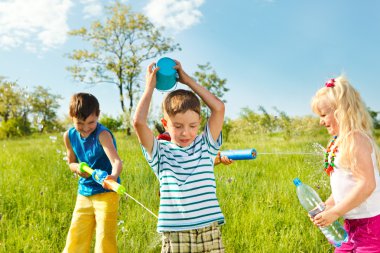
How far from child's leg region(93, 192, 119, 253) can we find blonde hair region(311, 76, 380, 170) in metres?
1.72

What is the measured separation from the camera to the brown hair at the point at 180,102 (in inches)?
92.2

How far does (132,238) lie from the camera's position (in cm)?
361

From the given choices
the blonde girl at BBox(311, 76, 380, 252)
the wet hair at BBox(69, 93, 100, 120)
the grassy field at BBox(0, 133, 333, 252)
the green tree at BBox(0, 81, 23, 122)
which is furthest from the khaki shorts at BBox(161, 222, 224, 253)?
the green tree at BBox(0, 81, 23, 122)

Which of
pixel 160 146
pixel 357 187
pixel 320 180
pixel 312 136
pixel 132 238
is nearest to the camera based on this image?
pixel 357 187

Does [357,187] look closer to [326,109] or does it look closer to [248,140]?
[326,109]

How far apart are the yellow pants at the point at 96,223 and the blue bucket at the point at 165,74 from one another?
1.27 meters

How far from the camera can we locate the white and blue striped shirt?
2346mm

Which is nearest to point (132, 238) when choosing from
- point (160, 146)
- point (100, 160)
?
point (100, 160)

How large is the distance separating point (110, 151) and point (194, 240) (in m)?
1.17

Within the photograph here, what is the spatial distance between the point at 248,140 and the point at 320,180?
5096 mm

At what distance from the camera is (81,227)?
3.43 m

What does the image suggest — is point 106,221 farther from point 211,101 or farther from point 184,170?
point 211,101

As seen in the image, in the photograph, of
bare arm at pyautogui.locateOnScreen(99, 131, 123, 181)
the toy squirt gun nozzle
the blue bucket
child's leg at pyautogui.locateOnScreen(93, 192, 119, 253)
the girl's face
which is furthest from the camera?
child's leg at pyautogui.locateOnScreen(93, 192, 119, 253)

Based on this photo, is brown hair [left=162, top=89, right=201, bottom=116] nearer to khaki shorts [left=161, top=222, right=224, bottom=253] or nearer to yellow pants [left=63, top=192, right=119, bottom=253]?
khaki shorts [left=161, top=222, right=224, bottom=253]
